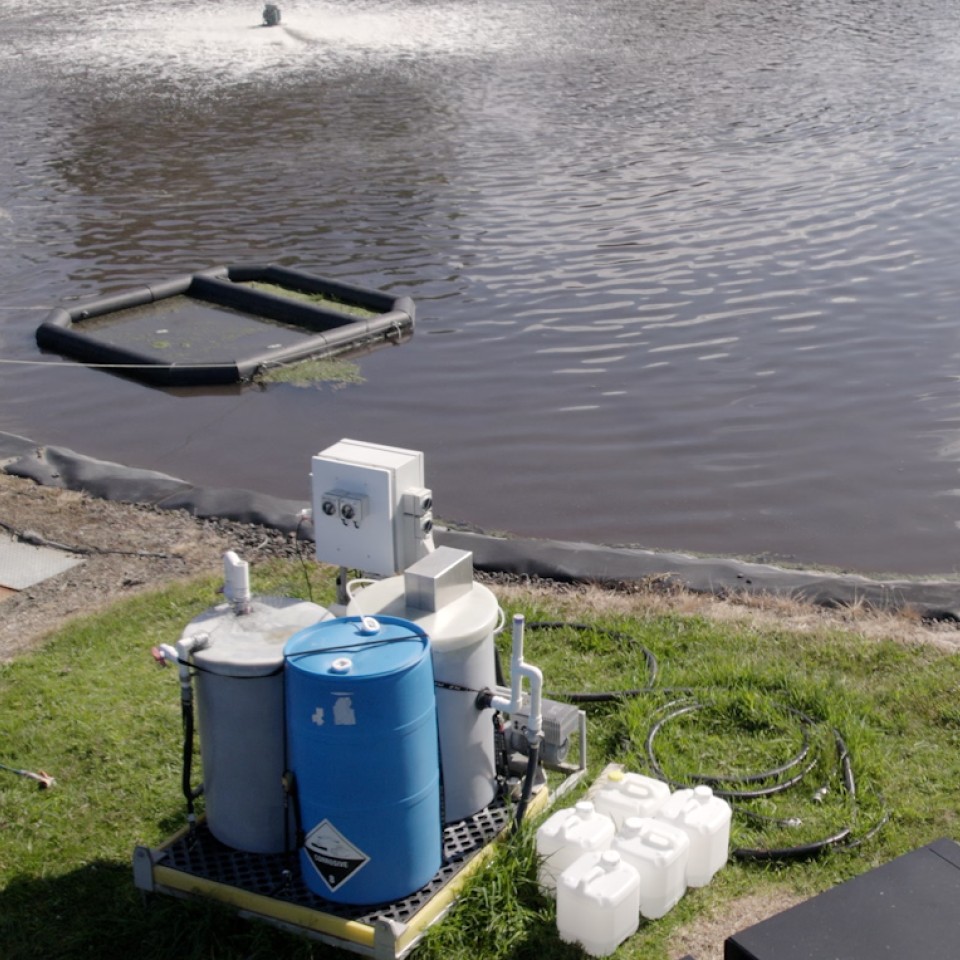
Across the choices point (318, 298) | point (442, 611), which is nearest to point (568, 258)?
point (318, 298)

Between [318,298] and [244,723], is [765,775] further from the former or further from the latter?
[318,298]

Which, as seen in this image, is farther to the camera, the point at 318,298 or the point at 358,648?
the point at 318,298

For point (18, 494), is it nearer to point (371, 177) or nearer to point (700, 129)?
point (371, 177)

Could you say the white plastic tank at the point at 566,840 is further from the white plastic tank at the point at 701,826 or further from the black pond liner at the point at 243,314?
the black pond liner at the point at 243,314

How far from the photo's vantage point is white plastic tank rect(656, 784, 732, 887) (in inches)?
164

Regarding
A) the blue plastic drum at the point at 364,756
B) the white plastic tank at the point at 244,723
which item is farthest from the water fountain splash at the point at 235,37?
the blue plastic drum at the point at 364,756

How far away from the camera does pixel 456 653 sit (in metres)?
4.14

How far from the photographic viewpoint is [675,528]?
8195 millimetres

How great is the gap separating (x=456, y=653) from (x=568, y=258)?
1027 centimetres

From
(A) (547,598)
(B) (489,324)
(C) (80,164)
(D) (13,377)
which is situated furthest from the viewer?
(C) (80,164)

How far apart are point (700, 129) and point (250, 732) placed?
1745cm

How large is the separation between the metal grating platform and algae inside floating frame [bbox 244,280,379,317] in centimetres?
858

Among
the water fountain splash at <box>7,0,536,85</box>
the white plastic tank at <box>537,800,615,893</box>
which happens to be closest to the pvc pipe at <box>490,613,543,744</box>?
the white plastic tank at <box>537,800,615,893</box>

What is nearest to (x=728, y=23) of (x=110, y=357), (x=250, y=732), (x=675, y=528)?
(x=110, y=357)
